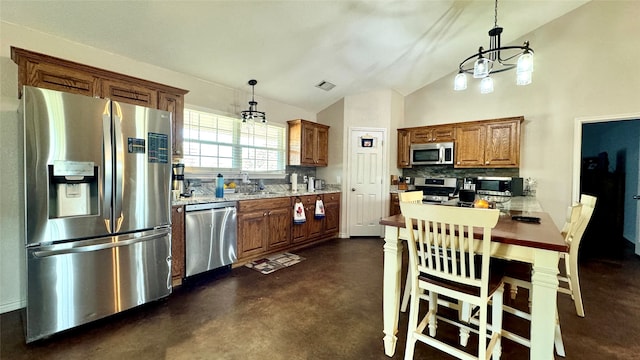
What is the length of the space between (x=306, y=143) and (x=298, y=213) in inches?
54.9

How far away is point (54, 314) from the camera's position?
1893 mm

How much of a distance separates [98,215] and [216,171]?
1809mm

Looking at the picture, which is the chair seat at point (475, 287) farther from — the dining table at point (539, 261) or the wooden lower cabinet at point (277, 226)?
the wooden lower cabinet at point (277, 226)

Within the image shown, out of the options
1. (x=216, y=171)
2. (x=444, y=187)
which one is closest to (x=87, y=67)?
(x=216, y=171)

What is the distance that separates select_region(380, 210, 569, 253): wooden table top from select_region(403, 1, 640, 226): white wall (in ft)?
9.61

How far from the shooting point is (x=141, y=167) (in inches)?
89.7

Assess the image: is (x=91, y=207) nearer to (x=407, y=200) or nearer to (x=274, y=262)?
(x=274, y=262)

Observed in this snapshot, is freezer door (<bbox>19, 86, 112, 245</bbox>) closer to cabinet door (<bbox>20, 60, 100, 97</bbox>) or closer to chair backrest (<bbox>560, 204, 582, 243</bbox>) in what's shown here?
cabinet door (<bbox>20, 60, 100, 97</bbox>)

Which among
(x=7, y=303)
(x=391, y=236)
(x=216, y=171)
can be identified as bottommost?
(x=7, y=303)

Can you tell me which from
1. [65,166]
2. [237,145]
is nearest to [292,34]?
[237,145]

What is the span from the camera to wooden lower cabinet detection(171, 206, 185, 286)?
106 inches

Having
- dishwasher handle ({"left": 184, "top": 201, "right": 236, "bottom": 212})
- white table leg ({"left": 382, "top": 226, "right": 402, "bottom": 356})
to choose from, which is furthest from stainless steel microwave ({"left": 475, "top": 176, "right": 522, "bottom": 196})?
dishwasher handle ({"left": 184, "top": 201, "right": 236, "bottom": 212})

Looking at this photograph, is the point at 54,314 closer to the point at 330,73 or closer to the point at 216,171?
the point at 216,171

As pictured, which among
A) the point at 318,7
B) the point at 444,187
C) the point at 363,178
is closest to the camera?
the point at 318,7
